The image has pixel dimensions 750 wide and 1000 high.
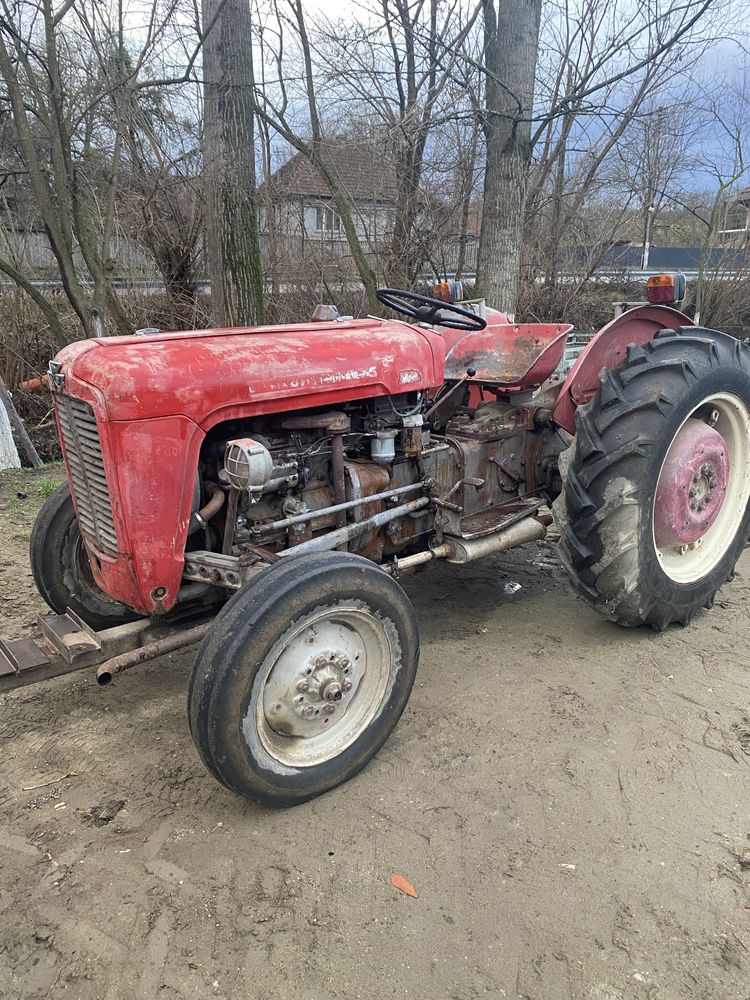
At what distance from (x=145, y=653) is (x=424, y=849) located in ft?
3.54

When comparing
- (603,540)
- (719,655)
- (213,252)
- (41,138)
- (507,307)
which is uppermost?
(41,138)

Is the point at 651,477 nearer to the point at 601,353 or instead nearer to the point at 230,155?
the point at 601,353

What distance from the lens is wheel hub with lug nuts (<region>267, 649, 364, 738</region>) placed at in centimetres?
228

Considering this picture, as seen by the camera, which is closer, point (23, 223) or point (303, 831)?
point (303, 831)

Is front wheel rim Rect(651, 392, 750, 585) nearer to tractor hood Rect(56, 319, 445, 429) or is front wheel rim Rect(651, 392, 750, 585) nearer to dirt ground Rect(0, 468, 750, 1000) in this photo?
dirt ground Rect(0, 468, 750, 1000)

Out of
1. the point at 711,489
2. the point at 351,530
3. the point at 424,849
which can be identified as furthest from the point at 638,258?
the point at 424,849

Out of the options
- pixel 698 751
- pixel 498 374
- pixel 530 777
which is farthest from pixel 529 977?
pixel 498 374

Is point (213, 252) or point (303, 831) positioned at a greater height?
point (213, 252)

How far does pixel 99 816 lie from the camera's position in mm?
2262

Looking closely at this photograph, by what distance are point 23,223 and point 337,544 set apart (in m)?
7.23

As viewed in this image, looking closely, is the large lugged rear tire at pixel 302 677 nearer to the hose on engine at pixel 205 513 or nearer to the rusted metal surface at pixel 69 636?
the hose on engine at pixel 205 513

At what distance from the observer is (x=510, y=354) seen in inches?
148

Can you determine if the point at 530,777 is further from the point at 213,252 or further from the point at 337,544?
the point at 213,252

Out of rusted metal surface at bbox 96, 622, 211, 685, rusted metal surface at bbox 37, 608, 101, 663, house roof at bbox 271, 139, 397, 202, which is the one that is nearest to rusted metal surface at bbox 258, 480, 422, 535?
rusted metal surface at bbox 96, 622, 211, 685
